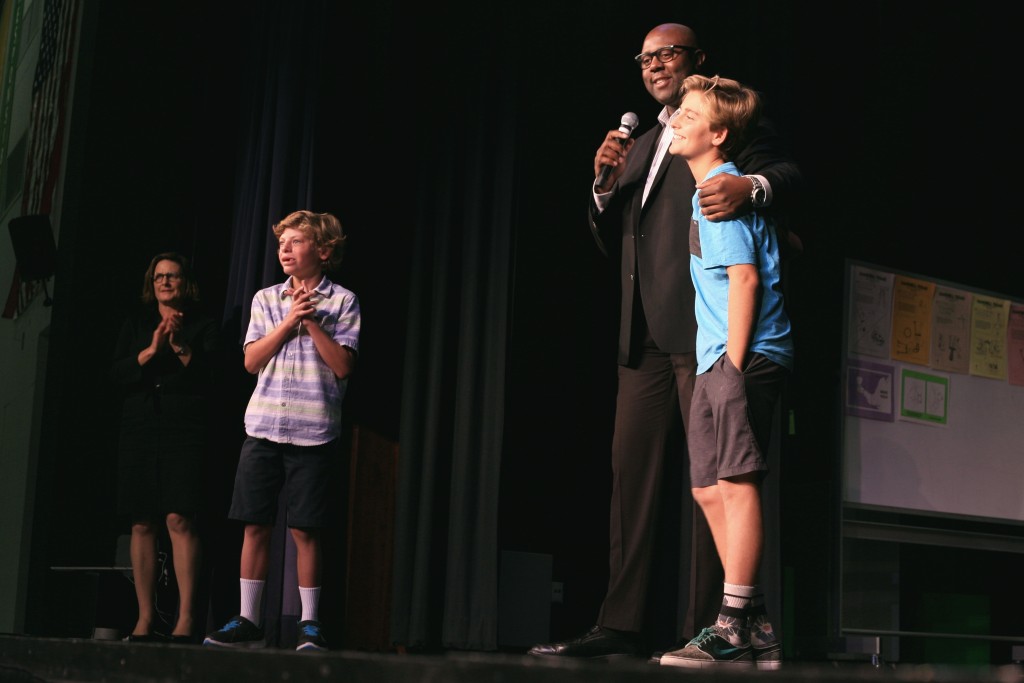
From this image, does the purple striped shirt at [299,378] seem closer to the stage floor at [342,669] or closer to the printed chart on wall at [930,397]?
the stage floor at [342,669]

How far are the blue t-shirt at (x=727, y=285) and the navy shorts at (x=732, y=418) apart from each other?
29 mm

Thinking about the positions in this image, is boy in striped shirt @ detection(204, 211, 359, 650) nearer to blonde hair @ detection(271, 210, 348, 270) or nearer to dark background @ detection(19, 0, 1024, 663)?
blonde hair @ detection(271, 210, 348, 270)

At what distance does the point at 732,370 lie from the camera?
5.64 ft

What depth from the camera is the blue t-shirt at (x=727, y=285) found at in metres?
1.77

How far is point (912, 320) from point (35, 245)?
312 cm

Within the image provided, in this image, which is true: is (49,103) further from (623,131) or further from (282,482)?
(623,131)

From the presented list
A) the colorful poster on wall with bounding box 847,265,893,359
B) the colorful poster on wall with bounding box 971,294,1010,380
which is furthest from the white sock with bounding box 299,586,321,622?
the colorful poster on wall with bounding box 971,294,1010,380

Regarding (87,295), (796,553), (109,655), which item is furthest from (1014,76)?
(109,655)

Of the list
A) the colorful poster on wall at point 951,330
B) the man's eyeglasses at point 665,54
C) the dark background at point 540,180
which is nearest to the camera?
the man's eyeglasses at point 665,54

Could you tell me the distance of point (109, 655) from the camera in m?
1.91

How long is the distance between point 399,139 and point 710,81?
67.3 inches

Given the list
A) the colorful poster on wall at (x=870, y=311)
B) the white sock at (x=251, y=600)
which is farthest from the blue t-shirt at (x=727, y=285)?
the colorful poster on wall at (x=870, y=311)

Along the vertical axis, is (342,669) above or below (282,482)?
below

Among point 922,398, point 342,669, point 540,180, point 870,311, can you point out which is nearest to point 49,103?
point 540,180
